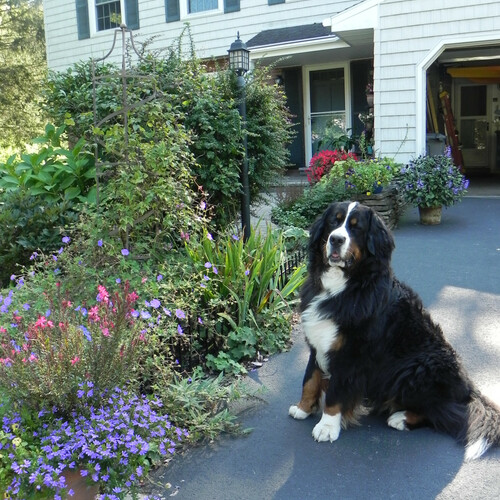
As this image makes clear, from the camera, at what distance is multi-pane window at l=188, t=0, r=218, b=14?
15000mm

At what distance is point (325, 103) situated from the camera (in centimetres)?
1467

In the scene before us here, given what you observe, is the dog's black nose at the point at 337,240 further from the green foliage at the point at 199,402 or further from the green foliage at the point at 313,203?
the green foliage at the point at 313,203

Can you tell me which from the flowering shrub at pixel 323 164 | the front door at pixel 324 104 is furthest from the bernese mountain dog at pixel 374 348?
the front door at pixel 324 104

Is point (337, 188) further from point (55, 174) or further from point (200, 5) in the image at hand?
point (200, 5)

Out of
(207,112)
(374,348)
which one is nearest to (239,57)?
(207,112)

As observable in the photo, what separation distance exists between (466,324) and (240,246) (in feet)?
7.12

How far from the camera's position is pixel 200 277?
4.43 metres

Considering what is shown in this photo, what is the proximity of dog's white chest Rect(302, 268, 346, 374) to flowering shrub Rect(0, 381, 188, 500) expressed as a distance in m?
1.02

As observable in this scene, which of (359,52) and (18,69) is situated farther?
(18,69)

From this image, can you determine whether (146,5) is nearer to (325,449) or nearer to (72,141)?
(72,141)

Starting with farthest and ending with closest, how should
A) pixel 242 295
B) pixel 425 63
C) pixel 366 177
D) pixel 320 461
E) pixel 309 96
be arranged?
pixel 309 96 < pixel 425 63 < pixel 366 177 < pixel 242 295 < pixel 320 461

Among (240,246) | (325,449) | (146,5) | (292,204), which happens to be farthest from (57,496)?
(146,5)

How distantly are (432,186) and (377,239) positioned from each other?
19.9ft

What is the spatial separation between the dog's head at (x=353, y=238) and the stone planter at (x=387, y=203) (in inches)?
204
